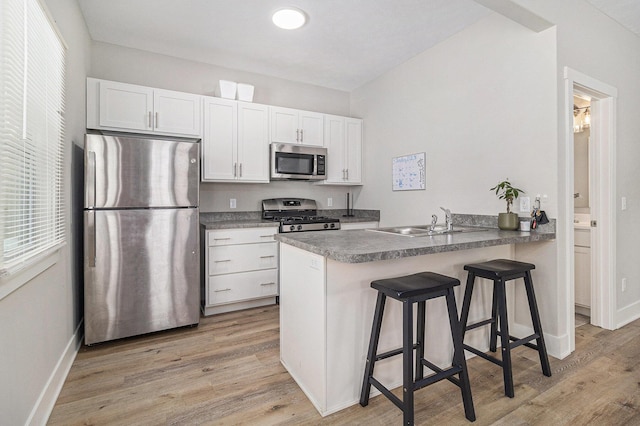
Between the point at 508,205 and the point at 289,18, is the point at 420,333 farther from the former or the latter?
the point at 289,18

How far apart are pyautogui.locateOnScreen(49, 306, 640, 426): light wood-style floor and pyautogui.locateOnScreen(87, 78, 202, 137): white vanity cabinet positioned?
1923 millimetres

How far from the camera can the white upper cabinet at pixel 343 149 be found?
4.05 metres

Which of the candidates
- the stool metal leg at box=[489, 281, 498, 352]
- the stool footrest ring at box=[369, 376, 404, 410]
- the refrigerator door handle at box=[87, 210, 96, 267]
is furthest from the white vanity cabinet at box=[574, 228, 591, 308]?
the refrigerator door handle at box=[87, 210, 96, 267]

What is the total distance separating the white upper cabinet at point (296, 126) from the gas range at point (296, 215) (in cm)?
77

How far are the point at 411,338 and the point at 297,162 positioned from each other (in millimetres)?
2656

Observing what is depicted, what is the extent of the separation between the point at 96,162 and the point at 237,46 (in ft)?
5.67

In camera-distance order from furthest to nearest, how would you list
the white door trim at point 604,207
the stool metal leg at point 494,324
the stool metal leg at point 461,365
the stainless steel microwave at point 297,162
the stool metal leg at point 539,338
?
the stainless steel microwave at point 297,162 < the white door trim at point 604,207 < the stool metal leg at point 494,324 < the stool metal leg at point 539,338 < the stool metal leg at point 461,365

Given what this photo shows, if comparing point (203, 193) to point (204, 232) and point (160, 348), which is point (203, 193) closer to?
point (204, 232)

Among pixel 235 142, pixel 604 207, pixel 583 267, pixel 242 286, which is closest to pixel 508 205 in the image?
pixel 604 207

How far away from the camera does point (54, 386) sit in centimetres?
179

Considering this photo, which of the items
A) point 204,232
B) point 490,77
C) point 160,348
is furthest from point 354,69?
point 160,348

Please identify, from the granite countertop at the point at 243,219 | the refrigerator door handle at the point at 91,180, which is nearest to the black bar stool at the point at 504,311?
the granite countertop at the point at 243,219

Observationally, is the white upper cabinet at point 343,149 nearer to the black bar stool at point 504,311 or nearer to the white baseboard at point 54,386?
the black bar stool at point 504,311

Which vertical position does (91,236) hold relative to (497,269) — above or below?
above
